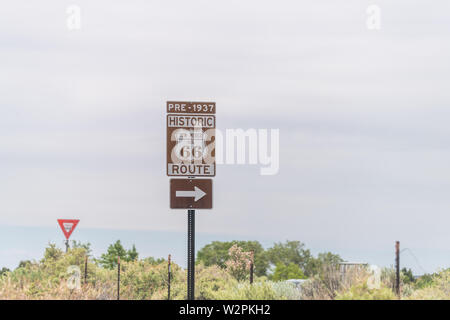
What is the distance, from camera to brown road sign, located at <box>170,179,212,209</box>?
14609 mm

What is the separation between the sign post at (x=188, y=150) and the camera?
14594 millimetres

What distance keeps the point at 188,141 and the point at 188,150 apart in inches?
8.9

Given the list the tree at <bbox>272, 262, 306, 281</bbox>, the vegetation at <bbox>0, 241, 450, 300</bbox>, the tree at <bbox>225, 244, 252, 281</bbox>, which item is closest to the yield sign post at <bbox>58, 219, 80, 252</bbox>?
the vegetation at <bbox>0, 241, 450, 300</bbox>

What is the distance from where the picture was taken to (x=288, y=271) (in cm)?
2506

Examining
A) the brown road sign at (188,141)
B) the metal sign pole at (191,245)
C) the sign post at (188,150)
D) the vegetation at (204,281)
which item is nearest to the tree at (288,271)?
the vegetation at (204,281)

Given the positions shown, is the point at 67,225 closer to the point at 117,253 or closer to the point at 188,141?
the point at 188,141

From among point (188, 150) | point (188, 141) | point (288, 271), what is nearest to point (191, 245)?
point (188, 150)

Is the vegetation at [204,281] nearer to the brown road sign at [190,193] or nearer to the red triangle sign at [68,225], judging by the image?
the red triangle sign at [68,225]

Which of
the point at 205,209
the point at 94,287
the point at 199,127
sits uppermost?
the point at 199,127

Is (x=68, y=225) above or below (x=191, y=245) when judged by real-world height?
above
